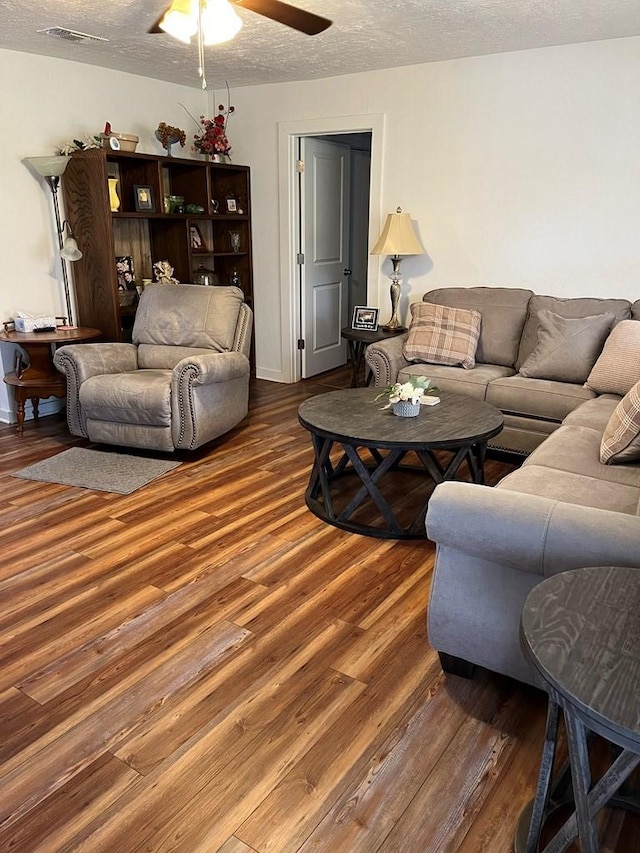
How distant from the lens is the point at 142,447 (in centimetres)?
388

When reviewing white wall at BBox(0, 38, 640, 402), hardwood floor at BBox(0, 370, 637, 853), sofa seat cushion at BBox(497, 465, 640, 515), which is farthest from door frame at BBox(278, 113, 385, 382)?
sofa seat cushion at BBox(497, 465, 640, 515)

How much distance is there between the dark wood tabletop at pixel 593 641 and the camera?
104 centimetres

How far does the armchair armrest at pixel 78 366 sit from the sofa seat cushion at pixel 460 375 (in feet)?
6.30

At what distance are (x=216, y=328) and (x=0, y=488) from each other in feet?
5.51

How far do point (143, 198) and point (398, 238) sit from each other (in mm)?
1945

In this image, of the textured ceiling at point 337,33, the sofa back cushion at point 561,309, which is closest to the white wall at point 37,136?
the textured ceiling at point 337,33

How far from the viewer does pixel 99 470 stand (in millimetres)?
3715

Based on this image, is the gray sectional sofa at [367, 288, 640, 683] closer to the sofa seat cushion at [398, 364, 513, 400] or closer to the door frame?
the sofa seat cushion at [398, 364, 513, 400]

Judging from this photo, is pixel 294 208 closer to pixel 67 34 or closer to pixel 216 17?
pixel 67 34

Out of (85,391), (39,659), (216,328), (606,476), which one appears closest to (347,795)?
(39,659)

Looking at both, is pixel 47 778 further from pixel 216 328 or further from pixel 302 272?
pixel 302 272

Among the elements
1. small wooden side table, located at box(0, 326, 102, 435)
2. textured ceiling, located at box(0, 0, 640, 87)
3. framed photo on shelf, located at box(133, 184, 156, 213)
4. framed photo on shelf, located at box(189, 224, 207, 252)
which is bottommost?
small wooden side table, located at box(0, 326, 102, 435)

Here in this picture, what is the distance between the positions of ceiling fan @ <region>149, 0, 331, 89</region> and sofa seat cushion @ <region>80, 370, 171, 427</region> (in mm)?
1735

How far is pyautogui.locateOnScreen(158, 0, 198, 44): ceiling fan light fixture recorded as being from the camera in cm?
249
